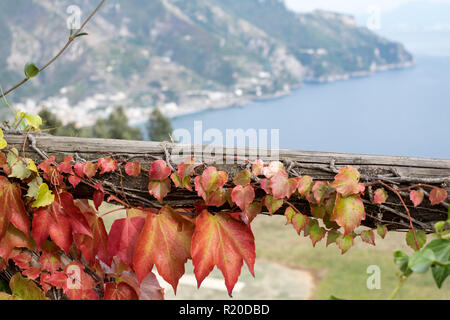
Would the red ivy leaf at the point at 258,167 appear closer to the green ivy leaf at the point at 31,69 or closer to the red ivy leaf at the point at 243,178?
the red ivy leaf at the point at 243,178

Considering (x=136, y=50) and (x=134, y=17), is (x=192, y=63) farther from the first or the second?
(x=134, y=17)

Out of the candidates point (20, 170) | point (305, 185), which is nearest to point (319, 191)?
point (305, 185)

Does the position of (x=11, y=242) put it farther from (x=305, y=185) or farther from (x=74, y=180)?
(x=305, y=185)

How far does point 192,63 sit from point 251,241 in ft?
67.4

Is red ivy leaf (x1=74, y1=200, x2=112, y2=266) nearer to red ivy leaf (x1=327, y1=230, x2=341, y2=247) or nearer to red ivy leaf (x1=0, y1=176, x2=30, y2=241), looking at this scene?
red ivy leaf (x1=0, y1=176, x2=30, y2=241)

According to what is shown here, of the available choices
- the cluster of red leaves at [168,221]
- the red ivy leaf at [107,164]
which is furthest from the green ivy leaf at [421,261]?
the red ivy leaf at [107,164]

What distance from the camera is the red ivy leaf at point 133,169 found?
0.75 metres

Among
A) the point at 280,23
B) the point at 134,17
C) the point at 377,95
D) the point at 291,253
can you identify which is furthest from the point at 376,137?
the point at 134,17

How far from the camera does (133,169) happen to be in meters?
0.75

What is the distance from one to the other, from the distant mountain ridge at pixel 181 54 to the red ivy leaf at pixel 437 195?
Answer: 47.5ft

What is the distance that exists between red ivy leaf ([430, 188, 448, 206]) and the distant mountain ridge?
14467mm

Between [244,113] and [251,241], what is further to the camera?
A: [244,113]

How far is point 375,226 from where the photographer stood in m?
0.75

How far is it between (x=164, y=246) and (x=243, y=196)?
177mm
